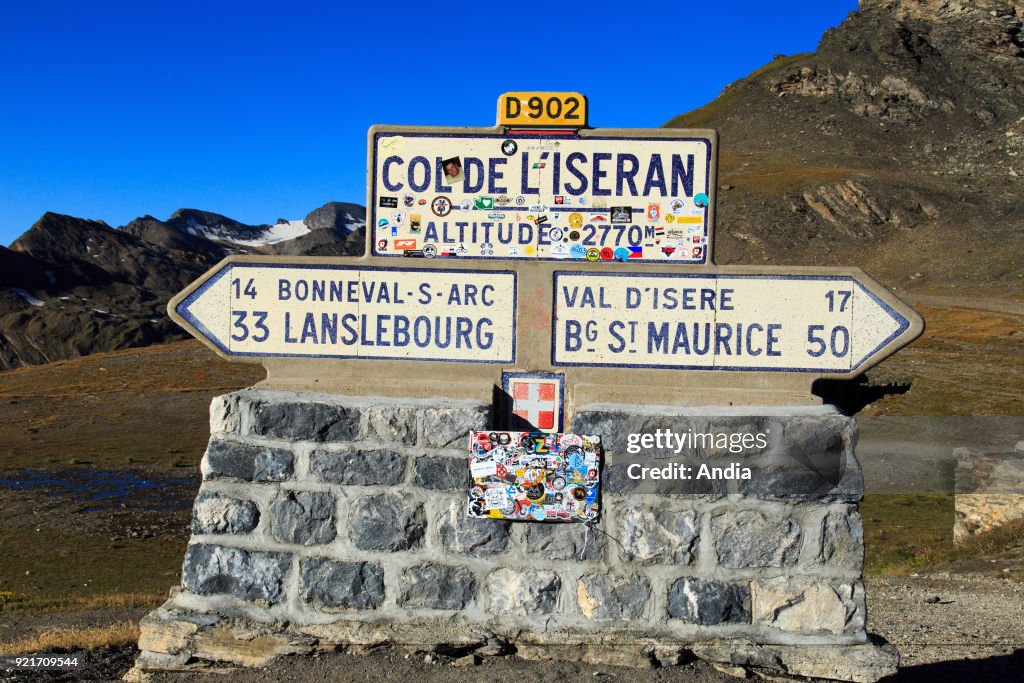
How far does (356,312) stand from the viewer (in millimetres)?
4270

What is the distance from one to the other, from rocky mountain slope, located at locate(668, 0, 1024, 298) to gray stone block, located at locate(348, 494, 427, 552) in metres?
42.7

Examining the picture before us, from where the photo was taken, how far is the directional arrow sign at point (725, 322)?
407cm

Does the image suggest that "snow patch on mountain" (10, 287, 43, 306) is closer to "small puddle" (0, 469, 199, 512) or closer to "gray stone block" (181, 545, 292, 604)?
"small puddle" (0, 469, 199, 512)

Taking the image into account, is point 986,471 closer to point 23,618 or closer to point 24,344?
point 23,618

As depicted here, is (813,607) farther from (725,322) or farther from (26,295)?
(26,295)

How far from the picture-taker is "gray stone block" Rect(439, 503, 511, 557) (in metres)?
3.98

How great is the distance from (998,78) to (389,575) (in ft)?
276

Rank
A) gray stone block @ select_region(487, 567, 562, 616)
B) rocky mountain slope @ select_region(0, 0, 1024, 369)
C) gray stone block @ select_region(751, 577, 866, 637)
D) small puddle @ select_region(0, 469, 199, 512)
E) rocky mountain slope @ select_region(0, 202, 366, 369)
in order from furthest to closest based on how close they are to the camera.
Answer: rocky mountain slope @ select_region(0, 202, 366, 369), rocky mountain slope @ select_region(0, 0, 1024, 369), small puddle @ select_region(0, 469, 199, 512), gray stone block @ select_region(487, 567, 562, 616), gray stone block @ select_region(751, 577, 866, 637)

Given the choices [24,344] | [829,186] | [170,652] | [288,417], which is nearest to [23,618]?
[170,652]

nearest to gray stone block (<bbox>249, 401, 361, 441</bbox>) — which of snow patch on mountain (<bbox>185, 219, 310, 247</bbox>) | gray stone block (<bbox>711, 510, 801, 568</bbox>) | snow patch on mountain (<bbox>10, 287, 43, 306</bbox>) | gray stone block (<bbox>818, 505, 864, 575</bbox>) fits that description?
gray stone block (<bbox>711, 510, 801, 568</bbox>)

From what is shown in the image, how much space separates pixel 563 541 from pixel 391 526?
2.56 ft

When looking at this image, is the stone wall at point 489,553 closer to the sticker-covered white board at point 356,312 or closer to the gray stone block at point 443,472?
the gray stone block at point 443,472

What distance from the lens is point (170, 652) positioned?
12.9 feet

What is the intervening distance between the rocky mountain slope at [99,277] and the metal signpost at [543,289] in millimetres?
71214
